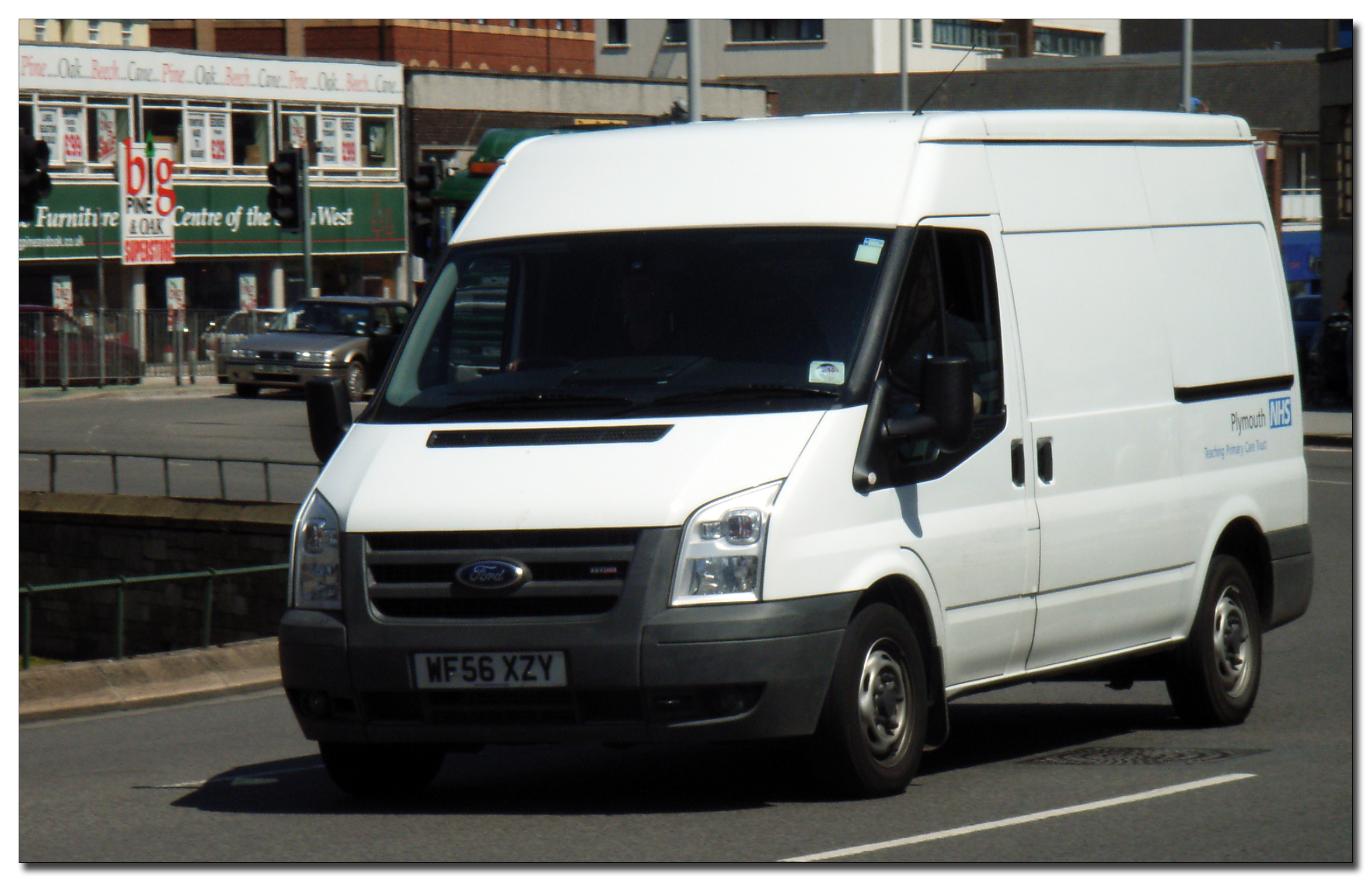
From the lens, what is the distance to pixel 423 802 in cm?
758

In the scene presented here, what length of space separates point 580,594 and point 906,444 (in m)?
1.25

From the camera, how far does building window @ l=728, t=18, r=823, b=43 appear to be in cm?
8525

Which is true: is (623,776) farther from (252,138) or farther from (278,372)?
(252,138)

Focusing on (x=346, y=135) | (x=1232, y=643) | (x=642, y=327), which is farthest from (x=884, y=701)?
(x=346, y=135)

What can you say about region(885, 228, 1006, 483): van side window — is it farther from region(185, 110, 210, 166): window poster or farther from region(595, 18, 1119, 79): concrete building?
region(595, 18, 1119, 79): concrete building

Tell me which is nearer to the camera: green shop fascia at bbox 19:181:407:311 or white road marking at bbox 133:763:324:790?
white road marking at bbox 133:763:324:790

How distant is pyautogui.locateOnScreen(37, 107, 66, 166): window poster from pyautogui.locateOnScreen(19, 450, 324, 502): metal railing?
1126 inches

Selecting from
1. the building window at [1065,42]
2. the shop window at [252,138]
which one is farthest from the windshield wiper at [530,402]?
the building window at [1065,42]

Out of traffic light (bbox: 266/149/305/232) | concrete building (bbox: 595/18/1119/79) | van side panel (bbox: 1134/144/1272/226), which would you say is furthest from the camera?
concrete building (bbox: 595/18/1119/79)

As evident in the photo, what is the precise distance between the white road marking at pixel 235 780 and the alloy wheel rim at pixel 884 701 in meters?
2.45

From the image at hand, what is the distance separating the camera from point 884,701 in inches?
284

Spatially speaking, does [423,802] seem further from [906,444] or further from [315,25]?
[315,25]

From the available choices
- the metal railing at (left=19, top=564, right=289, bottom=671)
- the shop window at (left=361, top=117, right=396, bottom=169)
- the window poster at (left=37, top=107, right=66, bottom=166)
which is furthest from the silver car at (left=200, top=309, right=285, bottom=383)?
the metal railing at (left=19, top=564, right=289, bottom=671)
